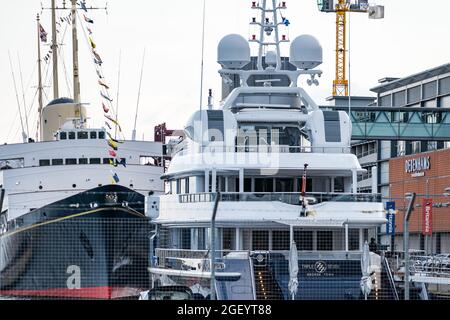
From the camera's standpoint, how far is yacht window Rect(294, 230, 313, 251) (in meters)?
25.7

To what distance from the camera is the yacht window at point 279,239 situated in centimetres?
2544

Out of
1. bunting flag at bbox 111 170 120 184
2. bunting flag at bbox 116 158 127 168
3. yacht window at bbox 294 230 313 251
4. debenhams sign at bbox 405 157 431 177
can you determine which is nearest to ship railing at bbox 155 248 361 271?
yacht window at bbox 294 230 313 251

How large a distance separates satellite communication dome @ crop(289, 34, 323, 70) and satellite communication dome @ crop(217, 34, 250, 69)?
1177mm

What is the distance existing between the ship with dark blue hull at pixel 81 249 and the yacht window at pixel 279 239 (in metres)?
3.17

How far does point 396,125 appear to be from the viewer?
57.1 meters

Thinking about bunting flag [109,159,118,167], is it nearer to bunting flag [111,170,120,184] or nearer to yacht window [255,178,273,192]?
bunting flag [111,170,120,184]

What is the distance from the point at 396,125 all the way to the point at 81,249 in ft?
105

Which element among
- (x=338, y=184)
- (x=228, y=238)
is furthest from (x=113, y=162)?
(x=228, y=238)

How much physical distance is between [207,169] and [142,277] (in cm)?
387
